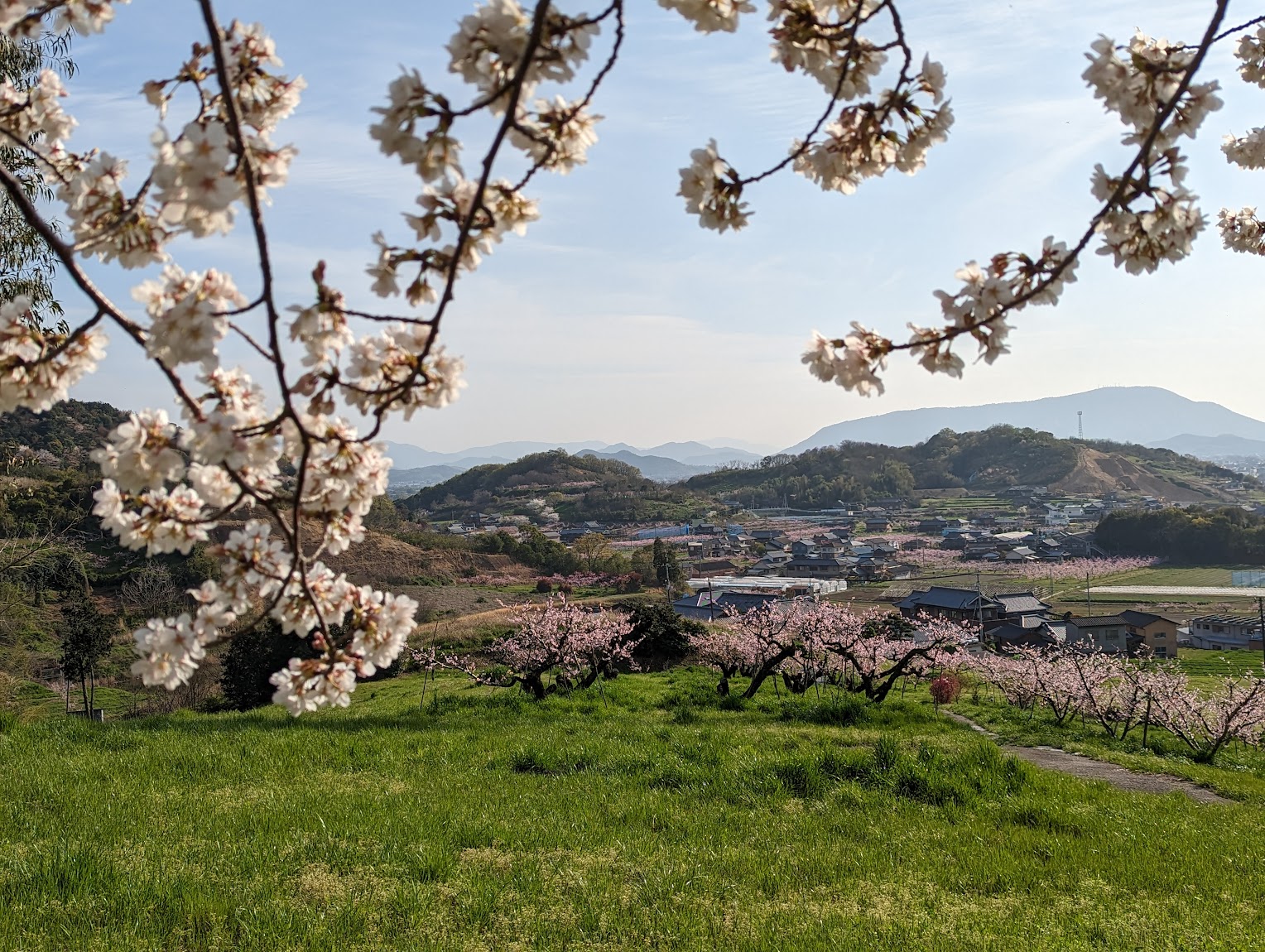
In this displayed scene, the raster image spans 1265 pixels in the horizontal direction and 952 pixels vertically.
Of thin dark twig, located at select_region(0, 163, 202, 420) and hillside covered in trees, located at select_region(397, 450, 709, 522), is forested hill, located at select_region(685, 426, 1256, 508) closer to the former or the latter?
hillside covered in trees, located at select_region(397, 450, 709, 522)

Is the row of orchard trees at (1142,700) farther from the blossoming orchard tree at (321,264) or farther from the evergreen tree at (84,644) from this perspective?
the evergreen tree at (84,644)

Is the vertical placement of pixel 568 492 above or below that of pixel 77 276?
above

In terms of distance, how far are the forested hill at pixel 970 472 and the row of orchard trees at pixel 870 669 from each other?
86.3 metres

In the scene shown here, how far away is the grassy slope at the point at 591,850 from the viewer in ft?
11.7

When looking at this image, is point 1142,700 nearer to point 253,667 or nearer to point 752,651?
point 752,651

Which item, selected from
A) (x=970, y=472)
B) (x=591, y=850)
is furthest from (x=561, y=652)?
(x=970, y=472)

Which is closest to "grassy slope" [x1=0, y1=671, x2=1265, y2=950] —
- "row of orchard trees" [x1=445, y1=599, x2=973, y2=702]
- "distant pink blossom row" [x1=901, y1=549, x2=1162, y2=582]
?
"row of orchard trees" [x1=445, y1=599, x2=973, y2=702]

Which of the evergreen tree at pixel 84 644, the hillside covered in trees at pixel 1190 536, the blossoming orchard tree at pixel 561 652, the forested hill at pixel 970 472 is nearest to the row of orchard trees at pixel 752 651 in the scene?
the blossoming orchard tree at pixel 561 652

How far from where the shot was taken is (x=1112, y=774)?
8.91 metres

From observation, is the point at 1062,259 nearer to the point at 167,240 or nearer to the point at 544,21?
the point at 544,21

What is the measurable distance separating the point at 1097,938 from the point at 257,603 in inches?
160

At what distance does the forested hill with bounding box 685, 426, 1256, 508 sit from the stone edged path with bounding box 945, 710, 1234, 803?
310 ft

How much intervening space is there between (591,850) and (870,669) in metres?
12.7

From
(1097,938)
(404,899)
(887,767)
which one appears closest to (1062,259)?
(1097,938)
